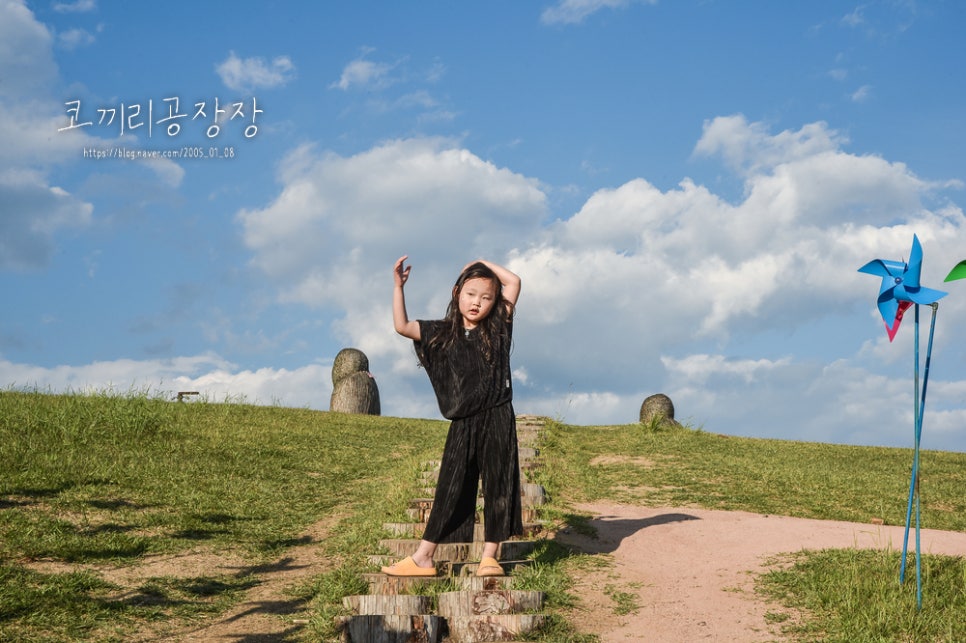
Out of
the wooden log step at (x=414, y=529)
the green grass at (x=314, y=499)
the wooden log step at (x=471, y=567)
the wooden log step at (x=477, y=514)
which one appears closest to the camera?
the green grass at (x=314, y=499)

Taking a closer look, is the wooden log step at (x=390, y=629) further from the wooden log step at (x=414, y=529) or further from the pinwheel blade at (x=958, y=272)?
the pinwheel blade at (x=958, y=272)

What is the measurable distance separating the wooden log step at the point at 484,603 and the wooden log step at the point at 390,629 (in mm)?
275

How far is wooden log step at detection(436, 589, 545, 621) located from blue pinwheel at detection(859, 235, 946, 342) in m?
3.69

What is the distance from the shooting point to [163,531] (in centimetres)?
970

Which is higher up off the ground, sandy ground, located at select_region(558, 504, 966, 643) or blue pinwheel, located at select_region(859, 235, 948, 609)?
blue pinwheel, located at select_region(859, 235, 948, 609)

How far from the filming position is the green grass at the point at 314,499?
7.08 m

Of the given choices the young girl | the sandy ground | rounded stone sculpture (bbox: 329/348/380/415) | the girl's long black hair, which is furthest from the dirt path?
rounded stone sculpture (bbox: 329/348/380/415)

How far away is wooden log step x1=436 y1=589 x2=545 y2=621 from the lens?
6.62 m

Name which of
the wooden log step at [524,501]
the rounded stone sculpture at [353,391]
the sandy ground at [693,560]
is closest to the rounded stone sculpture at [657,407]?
the rounded stone sculpture at [353,391]

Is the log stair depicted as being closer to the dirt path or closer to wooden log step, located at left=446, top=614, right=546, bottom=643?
wooden log step, located at left=446, top=614, right=546, bottom=643

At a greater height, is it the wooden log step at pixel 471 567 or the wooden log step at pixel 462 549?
the wooden log step at pixel 462 549

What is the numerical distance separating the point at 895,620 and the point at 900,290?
2621 millimetres

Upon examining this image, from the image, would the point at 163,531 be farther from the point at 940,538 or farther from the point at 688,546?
the point at 940,538

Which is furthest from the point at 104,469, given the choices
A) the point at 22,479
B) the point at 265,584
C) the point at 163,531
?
the point at 265,584
